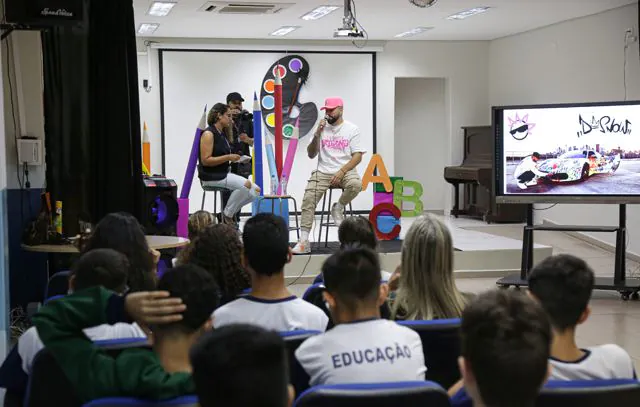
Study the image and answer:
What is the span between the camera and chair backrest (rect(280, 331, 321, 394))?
7.17 feet

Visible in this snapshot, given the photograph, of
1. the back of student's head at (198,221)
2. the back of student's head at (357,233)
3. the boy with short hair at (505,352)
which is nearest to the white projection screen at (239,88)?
the back of student's head at (198,221)

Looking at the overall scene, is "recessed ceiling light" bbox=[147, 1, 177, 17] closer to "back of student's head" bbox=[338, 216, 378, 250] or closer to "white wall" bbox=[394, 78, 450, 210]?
"white wall" bbox=[394, 78, 450, 210]

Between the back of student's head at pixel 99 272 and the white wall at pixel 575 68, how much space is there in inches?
306

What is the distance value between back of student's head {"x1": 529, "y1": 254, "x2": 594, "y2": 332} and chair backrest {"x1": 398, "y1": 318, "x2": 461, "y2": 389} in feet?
0.96

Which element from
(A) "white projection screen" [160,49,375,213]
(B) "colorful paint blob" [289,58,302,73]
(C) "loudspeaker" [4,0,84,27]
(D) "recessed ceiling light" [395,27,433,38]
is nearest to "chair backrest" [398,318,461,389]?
(C) "loudspeaker" [4,0,84,27]

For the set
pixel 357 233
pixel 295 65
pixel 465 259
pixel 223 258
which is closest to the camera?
pixel 223 258

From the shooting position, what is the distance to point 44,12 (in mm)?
4934

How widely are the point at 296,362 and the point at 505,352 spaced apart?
2.95 ft

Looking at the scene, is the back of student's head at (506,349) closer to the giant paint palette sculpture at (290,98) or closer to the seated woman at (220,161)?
the seated woman at (220,161)

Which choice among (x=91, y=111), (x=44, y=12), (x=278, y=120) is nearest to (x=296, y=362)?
(x=44, y=12)

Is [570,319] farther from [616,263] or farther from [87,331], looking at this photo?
[616,263]

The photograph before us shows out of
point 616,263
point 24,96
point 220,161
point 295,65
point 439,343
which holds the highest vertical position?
point 295,65

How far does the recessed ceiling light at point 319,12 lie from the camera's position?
371 inches

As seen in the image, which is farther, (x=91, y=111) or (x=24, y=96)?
(x=24, y=96)
